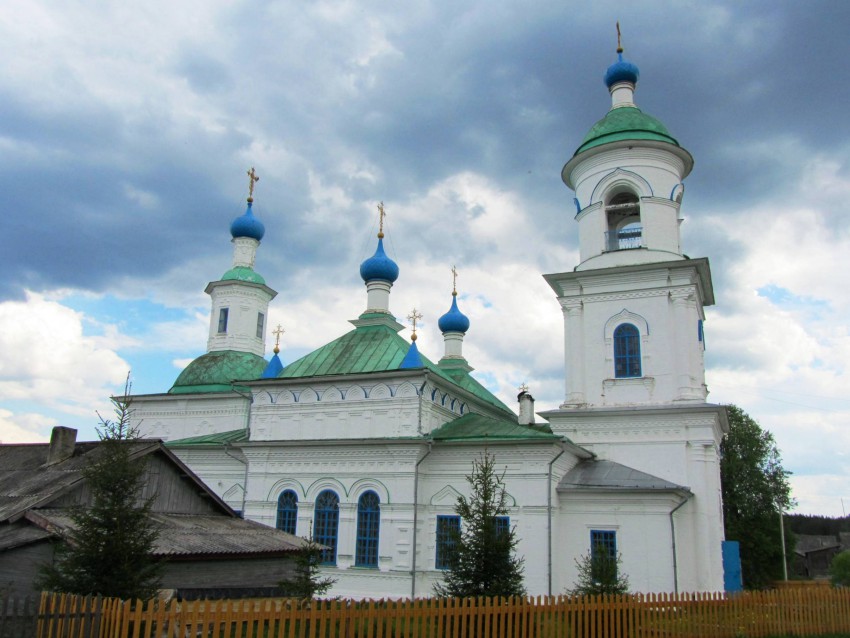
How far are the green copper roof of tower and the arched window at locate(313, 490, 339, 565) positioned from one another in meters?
3.44

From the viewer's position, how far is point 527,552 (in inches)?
679

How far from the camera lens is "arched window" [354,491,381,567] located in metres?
18.6

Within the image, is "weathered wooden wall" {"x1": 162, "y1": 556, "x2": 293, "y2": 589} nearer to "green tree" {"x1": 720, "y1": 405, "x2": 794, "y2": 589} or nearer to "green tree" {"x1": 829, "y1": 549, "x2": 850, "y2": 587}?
"green tree" {"x1": 720, "y1": 405, "x2": 794, "y2": 589}

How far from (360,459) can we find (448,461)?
7.83 feet

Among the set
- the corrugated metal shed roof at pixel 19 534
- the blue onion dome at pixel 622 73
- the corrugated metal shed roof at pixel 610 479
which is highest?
the blue onion dome at pixel 622 73

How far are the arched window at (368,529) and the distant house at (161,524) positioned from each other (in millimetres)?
4895

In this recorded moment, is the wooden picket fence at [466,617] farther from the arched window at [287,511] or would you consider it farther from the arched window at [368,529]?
the arched window at [287,511]

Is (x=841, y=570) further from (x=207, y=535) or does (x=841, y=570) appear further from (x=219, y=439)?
(x=207, y=535)

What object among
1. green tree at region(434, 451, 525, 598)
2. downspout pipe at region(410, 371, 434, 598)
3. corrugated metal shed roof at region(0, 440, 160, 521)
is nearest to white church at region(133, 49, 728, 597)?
downspout pipe at region(410, 371, 434, 598)

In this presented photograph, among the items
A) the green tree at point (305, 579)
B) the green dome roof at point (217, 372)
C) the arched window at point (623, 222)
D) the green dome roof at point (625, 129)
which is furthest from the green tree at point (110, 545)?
the green dome roof at point (217, 372)

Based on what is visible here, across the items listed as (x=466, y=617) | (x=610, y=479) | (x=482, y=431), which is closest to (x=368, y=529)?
(x=482, y=431)

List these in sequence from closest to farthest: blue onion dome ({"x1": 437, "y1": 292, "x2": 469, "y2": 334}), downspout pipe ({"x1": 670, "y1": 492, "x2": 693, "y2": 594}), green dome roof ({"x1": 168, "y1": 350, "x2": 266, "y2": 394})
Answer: downspout pipe ({"x1": 670, "y1": 492, "x2": 693, "y2": 594}) → green dome roof ({"x1": 168, "y1": 350, "x2": 266, "y2": 394}) → blue onion dome ({"x1": 437, "y1": 292, "x2": 469, "y2": 334})

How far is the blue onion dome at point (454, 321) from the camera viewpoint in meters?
31.8

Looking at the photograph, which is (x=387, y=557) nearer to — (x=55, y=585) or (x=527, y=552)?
(x=527, y=552)
